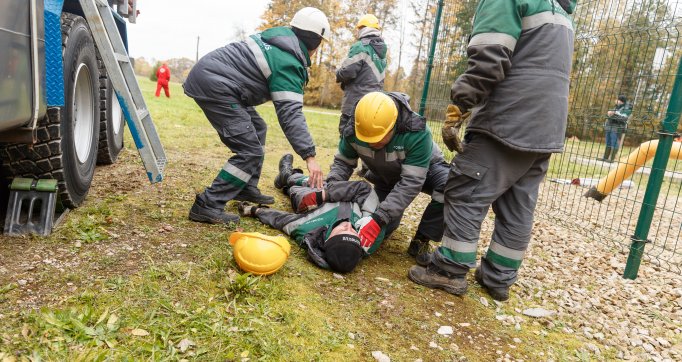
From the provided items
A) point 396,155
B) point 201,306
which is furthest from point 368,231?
point 201,306

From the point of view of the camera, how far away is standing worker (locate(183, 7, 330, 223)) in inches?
122

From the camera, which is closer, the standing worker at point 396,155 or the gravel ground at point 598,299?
the gravel ground at point 598,299

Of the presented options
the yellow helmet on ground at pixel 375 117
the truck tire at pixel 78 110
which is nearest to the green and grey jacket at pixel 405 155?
the yellow helmet on ground at pixel 375 117

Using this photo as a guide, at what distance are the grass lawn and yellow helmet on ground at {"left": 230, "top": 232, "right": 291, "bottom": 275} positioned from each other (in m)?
0.07

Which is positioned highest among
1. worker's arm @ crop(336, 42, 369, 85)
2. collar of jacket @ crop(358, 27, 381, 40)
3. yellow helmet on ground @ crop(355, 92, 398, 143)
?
collar of jacket @ crop(358, 27, 381, 40)

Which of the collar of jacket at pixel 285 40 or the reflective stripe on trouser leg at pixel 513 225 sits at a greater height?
the collar of jacket at pixel 285 40

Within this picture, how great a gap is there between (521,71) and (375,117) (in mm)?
882

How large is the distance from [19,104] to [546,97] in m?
2.59

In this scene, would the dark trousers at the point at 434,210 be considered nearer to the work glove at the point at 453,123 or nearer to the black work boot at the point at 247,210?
the work glove at the point at 453,123

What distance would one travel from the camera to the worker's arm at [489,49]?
8.02 feet

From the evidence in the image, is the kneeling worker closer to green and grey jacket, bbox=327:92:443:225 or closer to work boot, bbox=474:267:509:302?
green and grey jacket, bbox=327:92:443:225

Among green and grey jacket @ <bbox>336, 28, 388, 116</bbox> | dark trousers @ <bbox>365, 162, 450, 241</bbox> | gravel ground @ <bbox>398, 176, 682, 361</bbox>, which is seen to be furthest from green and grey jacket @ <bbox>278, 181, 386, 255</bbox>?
green and grey jacket @ <bbox>336, 28, 388, 116</bbox>

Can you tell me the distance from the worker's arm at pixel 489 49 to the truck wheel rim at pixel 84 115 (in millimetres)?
2446

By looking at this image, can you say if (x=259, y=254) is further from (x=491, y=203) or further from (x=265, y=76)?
(x=491, y=203)
